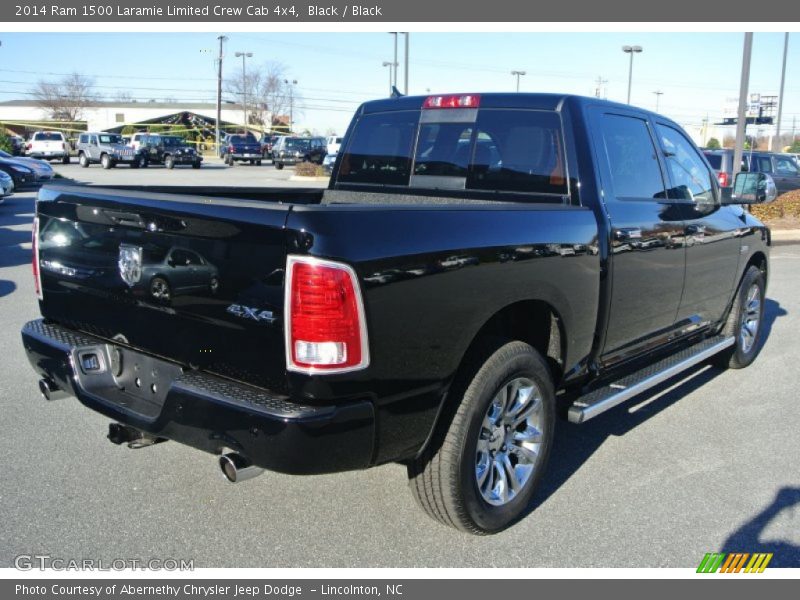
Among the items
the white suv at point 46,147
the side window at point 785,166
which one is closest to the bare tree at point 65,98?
the white suv at point 46,147

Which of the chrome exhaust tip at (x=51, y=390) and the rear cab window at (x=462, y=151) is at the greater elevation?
the rear cab window at (x=462, y=151)

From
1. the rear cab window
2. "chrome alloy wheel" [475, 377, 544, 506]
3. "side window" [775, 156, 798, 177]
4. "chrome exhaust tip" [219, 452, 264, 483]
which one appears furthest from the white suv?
"chrome exhaust tip" [219, 452, 264, 483]

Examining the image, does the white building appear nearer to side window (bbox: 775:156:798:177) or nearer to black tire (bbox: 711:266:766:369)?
side window (bbox: 775:156:798:177)

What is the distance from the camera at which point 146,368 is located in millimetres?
3160

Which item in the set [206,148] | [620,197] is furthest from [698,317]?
[206,148]

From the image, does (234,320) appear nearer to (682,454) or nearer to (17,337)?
(682,454)

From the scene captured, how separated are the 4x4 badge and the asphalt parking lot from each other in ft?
3.85

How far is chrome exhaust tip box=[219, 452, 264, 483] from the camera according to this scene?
275 centimetres

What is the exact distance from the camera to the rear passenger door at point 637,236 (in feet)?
13.4

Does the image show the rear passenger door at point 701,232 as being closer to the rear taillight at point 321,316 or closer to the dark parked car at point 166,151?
the rear taillight at point 321,316

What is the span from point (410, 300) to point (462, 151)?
1940mm

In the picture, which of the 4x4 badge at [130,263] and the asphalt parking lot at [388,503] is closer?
the 4x4 badge at [130,263]

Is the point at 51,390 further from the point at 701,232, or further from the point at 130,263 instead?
the point at 701,232

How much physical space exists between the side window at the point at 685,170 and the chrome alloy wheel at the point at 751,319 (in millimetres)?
1215
